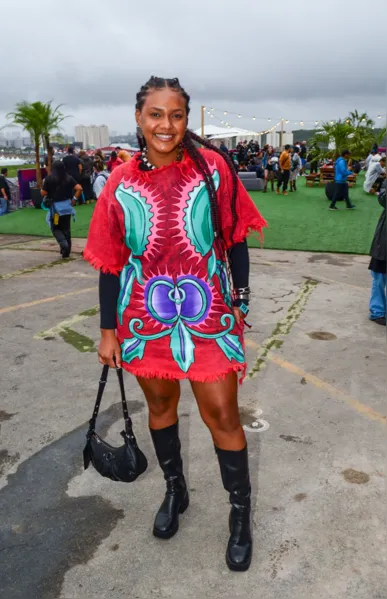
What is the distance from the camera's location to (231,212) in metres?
2.32

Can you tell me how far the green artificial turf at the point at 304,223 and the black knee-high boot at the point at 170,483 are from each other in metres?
7.67

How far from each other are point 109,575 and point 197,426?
4.53 feet

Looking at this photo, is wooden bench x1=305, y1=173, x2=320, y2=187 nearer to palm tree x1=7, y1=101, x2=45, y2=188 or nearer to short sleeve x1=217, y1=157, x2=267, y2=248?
palm tree x1=7, y1=101, x2=45, y2=188

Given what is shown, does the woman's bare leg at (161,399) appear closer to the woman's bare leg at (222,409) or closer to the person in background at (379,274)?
the woman's bare leg at (222,409)

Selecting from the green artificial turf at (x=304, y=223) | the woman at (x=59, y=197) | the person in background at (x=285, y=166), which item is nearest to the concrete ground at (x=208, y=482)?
the woman at (x=59, y=197)

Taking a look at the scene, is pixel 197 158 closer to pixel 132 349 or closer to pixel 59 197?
pixel 132 349

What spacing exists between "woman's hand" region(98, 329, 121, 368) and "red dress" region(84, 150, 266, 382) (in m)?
0.08

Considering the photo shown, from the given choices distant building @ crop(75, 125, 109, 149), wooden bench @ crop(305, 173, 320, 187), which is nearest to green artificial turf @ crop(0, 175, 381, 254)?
wooden bench @ crop(305, 173, 320, 187)

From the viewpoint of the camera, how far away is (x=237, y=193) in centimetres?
233

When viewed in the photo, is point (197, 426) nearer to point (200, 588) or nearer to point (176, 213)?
point (200, 588)

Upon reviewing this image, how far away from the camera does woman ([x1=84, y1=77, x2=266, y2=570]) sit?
7.27ft

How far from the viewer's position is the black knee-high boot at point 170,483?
8.47 feet

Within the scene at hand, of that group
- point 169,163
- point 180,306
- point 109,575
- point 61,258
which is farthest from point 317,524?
point 61,258

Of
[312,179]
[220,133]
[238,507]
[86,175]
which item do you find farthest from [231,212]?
[220,133]
